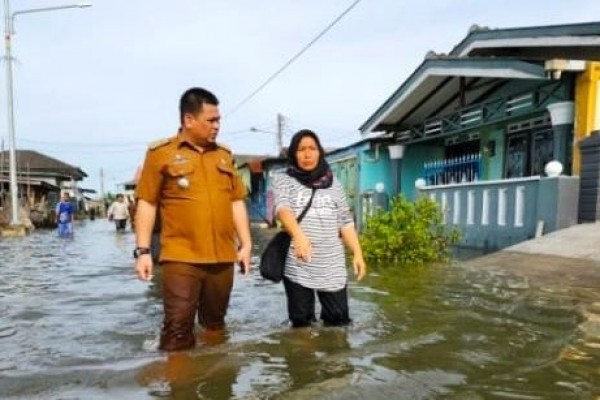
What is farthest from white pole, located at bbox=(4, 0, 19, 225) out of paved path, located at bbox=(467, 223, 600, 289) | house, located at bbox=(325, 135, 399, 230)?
paved path, located at bbox=(467, 223, 600, 289)

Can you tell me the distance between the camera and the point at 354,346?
183 inches

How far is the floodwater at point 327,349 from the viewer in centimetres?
364

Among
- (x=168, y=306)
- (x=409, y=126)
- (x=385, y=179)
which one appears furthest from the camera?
(x=385, y=179)

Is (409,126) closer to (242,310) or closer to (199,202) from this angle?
(242,310)

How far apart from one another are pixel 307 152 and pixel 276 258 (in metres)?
0.80

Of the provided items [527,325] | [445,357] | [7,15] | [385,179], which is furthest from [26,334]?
[7,15]

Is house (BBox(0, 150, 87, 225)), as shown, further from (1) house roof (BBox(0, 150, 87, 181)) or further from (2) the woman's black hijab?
(2) the woman's black hijab

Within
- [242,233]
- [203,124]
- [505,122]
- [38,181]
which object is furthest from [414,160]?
[38,181]

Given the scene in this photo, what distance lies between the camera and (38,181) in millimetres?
39031

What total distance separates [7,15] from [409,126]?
1636 cm

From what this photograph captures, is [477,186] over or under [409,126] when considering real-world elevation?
under

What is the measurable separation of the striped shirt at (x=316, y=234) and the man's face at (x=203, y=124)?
70cm

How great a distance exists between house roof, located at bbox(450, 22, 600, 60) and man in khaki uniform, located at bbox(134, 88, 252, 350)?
8791mm

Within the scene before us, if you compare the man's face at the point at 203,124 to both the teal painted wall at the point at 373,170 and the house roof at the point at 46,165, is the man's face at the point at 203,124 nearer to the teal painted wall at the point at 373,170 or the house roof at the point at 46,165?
the teal painted wall at the point at 373,170
